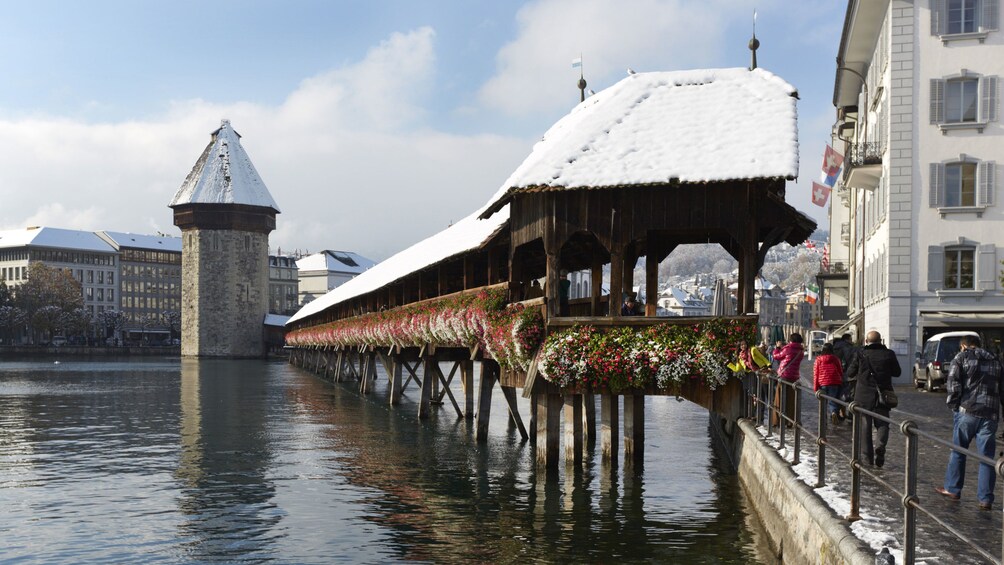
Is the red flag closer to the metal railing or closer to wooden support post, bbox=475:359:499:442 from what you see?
wooden support post, bbox=475:359:499:442

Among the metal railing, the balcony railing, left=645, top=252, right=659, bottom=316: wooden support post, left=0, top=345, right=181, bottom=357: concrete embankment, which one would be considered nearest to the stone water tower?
left=0, top=345, right=181, bottom=357: concrete embankment

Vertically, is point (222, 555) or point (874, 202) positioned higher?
point (874, 202)

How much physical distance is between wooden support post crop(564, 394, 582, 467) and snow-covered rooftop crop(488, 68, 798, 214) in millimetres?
3176

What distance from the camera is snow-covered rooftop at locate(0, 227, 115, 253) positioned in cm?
14200

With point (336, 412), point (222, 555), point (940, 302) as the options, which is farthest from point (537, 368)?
point (940, 302)

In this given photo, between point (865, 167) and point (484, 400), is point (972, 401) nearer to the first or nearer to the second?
point (484, 400)

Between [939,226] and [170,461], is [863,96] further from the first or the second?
[170,461]

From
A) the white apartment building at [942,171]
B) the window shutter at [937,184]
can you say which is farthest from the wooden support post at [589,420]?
the window shutter at [937,184]

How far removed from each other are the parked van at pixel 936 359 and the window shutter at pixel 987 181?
16.3 ft

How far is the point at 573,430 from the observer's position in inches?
692

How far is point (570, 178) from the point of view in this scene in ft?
51.8

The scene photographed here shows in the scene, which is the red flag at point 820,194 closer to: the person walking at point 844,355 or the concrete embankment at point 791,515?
the person walking at point 844,355

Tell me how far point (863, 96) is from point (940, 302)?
14887mm

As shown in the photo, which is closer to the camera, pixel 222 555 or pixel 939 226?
pixel 222 555
